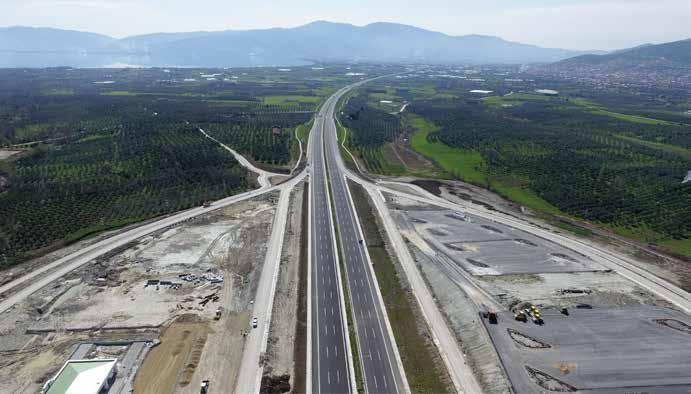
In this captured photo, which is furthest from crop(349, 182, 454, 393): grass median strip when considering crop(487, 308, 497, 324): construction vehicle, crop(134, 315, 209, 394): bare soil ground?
crop(134, 315, 209, 394): bare soil ground

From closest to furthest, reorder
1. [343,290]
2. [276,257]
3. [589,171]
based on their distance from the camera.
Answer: [343,290] → [276,257] → [589,171]

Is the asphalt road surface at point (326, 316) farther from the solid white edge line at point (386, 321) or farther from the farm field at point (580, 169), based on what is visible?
the farm field at point (580, 169)

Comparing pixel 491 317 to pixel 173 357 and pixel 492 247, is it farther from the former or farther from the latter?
pixel 173 357

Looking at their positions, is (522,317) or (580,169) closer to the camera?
(522,317)

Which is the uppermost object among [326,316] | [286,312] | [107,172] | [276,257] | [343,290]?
[107,172]

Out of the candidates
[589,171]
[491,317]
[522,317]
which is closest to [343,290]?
[491,317]

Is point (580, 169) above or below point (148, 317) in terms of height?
above

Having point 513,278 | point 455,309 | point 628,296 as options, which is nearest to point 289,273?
point 455,309
